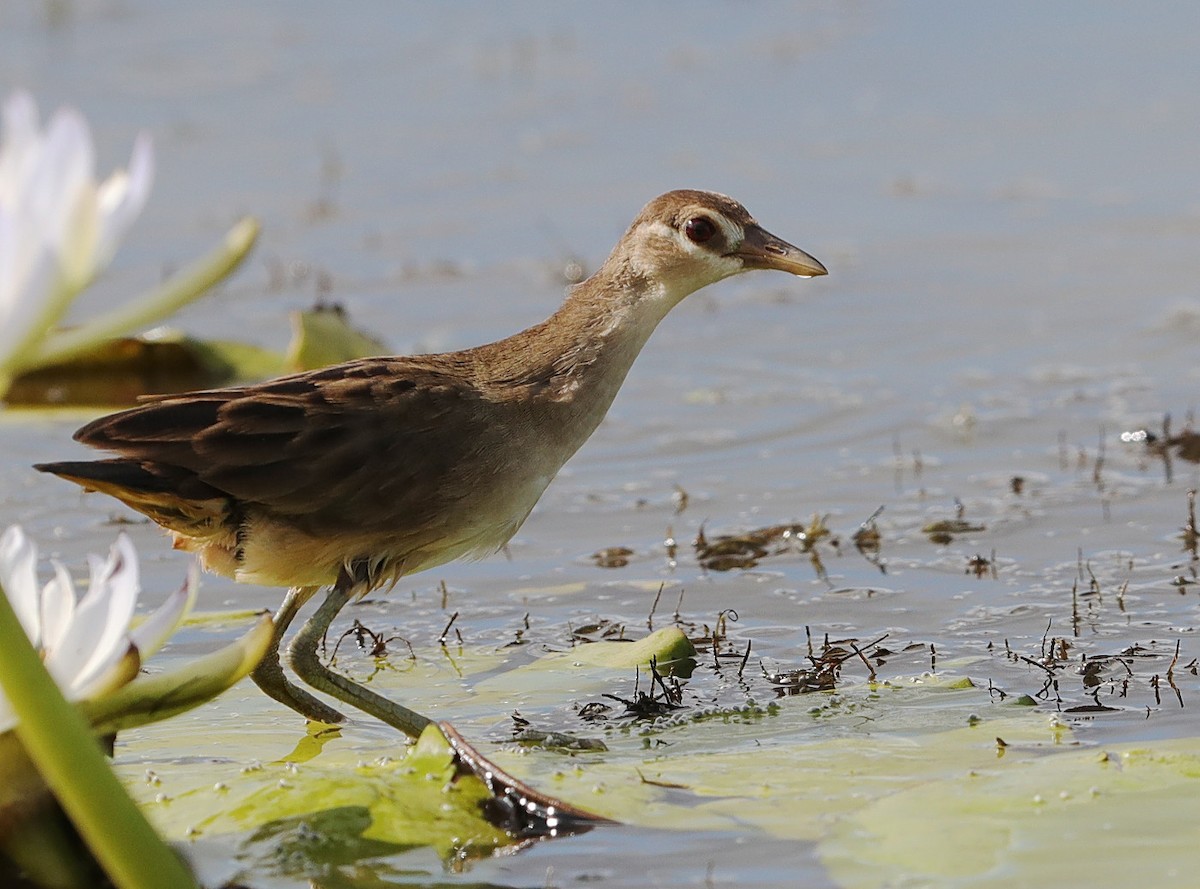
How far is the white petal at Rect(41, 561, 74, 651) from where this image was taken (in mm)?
2328

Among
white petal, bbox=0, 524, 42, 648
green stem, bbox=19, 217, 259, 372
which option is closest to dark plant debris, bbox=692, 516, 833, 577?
white petal, bbox=0, 524, 42, 648

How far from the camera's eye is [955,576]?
5754 millimetres

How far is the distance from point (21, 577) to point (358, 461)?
2.12m

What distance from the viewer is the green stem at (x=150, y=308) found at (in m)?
1.84

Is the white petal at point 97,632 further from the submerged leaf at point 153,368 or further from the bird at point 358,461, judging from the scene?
the submerged leaf at point 153,368

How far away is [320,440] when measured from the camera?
4.55 m

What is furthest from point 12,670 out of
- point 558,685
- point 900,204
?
point 900,204

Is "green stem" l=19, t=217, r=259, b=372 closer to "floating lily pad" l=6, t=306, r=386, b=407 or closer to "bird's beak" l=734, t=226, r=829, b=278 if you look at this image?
"bird's beak" l=734, t=226, r=829, b=278

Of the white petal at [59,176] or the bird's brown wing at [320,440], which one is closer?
the white petal at [59,176]

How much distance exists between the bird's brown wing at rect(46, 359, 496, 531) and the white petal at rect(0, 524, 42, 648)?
1.77m

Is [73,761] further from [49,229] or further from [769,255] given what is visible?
[769,255]

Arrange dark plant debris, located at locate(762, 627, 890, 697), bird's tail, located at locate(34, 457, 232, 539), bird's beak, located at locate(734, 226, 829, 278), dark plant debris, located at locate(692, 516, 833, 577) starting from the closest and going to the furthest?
bird's tail, located at locate(34, 457, 232, 539)
dark plant debris, located at locate(762, 627, 890, 697)
bird's beak, located at locate(734, 226, 829, 278)
dark plant debris, located at locate(692, 516, 833, 577)

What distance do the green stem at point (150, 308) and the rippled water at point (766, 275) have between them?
1.92 metres

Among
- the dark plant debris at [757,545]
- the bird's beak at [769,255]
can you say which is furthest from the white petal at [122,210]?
the dark plant debris at [757,545]
